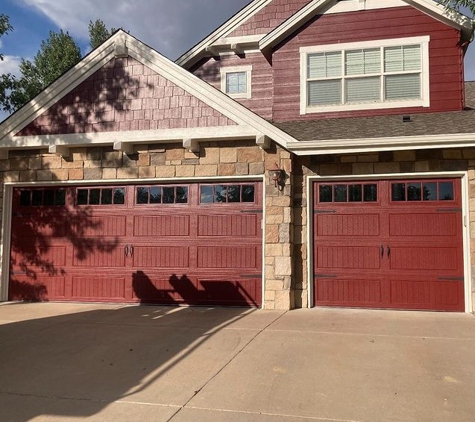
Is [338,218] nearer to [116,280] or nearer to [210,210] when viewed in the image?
[210,210]

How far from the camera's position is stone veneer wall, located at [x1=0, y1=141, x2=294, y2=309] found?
7297mm

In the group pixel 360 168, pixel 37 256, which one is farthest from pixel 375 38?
pixel 37 256

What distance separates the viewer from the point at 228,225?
771 centimetres

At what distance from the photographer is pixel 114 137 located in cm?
784

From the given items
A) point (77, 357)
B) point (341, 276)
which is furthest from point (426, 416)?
point (341, 276)

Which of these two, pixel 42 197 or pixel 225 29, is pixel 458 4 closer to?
pixel 225 29

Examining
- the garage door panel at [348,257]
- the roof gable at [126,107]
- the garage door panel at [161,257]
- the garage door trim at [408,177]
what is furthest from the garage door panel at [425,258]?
the garage door panel at [161,257]

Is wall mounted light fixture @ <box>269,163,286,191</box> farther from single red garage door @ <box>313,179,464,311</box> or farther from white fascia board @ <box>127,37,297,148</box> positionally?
single red garage door @ <box>313,179,464,311</box>

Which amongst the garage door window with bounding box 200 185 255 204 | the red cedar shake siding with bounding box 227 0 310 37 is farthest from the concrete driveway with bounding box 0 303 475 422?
the red cedar shake siding with bounding box 227 0 310 37

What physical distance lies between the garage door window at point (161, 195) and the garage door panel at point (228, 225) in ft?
1.83

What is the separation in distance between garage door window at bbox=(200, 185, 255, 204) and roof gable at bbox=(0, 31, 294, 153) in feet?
3.07

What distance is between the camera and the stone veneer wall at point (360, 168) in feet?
23.1

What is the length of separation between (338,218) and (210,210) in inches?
92.2

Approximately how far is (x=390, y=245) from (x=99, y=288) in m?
5.51
